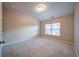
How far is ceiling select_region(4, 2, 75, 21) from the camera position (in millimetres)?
1585

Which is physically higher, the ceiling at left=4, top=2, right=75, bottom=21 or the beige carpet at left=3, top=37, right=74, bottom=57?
the ceiling at left=4, top=2, right=75, bottom=21

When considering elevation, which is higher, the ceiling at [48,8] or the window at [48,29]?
the ceiling at [48,8]

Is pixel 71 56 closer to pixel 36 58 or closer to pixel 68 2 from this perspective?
pixel 36 58

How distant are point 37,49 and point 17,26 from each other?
1.99 ft

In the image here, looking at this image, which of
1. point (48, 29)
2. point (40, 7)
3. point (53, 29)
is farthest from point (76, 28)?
point (40, 7)

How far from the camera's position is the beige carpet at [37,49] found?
1622 millimetres

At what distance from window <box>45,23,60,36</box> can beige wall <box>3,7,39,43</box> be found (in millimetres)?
206

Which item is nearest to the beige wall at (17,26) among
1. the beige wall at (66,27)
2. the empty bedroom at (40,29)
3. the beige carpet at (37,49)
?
the empty bedroom at (40,29)

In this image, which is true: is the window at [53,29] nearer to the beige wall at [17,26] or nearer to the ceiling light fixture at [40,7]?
the beige wall at [17,26]

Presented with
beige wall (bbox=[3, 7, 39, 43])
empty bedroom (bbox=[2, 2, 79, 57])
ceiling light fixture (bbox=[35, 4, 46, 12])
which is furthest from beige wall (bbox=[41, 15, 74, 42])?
beige wall (bbox=[3, 7, 39, 43])

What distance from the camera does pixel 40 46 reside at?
167 centimetres

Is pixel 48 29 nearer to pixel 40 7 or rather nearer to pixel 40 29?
pixel 40 29

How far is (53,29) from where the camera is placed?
1698mm

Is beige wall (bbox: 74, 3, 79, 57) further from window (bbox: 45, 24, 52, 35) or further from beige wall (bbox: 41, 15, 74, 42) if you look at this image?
window (bbox: 45, 24, 52, 35)
